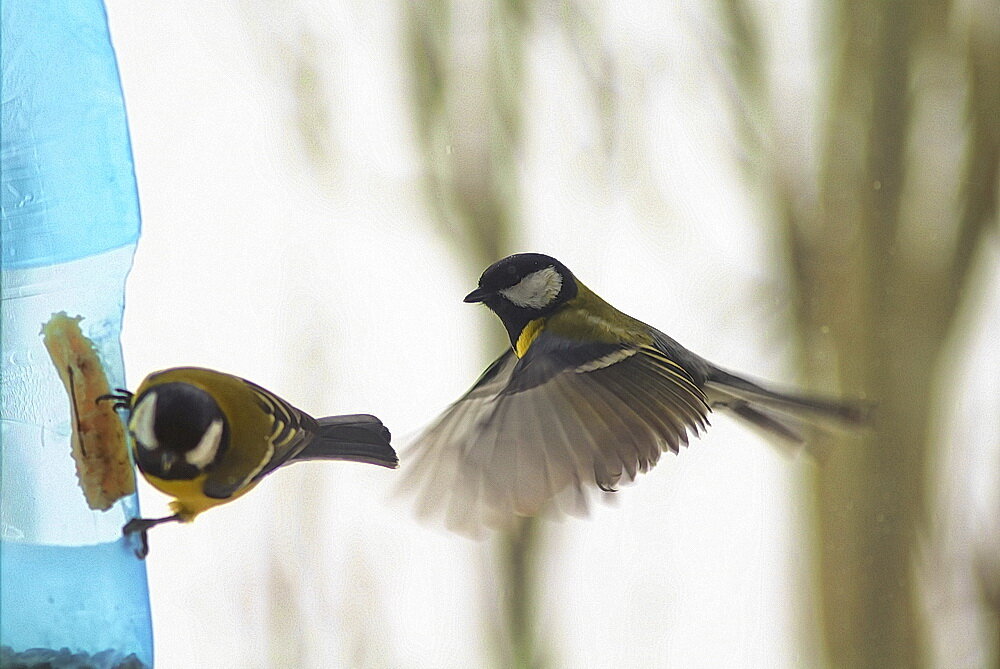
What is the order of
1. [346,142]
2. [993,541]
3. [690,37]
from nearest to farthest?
[993,541]
[690,37]
[346,142]

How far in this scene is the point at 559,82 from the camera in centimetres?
187

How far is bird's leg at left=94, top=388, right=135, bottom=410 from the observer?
2.66ft

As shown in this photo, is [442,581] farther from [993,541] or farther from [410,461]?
[410,461]

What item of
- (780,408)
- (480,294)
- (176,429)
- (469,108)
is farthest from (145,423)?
(469,108)

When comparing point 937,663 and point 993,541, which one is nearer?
point 993,541

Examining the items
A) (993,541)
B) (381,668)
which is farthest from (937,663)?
(381,668)

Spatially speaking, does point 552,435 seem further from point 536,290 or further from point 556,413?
point 536,290

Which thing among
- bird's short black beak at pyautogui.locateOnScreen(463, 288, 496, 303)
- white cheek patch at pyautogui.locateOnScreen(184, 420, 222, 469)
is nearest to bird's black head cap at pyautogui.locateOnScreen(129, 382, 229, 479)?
white cheek patch at pyautogui.locateOnScreen(184, 420, 222, 469)

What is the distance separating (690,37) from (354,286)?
0.78m

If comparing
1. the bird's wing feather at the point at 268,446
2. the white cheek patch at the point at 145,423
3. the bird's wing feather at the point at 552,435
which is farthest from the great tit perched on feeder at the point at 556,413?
the white cheek patch at the point at 145,423

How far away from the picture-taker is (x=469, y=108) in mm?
1856

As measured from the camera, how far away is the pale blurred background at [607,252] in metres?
1.78

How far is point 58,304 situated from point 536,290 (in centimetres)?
43

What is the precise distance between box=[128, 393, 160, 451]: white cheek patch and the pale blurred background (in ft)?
3.56
